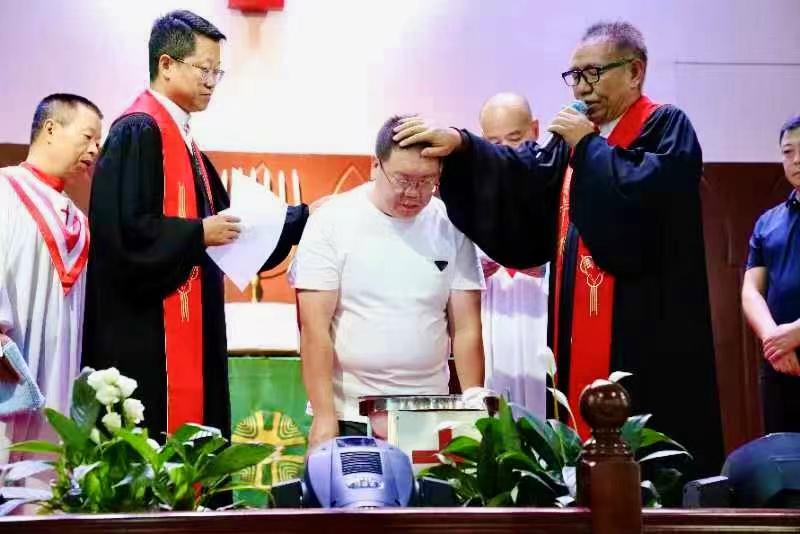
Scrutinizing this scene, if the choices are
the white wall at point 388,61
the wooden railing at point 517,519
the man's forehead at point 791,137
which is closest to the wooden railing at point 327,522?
the wooden railing at point 517,519

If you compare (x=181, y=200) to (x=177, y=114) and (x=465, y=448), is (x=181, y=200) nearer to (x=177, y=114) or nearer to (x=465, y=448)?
(x=177, y=114)

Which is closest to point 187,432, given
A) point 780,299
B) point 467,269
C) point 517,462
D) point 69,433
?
point 69,433

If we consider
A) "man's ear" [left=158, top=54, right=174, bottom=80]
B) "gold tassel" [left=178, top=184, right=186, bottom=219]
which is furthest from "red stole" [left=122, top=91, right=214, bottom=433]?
"man's ear" [left=158, top=54, right=174, bottom=80]

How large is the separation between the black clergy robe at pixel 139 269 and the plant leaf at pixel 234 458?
4.63ft

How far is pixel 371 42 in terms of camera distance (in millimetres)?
6566

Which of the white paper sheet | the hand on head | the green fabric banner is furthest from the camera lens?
the green fabric banner

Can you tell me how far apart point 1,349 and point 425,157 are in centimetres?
145

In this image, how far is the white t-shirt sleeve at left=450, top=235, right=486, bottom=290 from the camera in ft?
12.2

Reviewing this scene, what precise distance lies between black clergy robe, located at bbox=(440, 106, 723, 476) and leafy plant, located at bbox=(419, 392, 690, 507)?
1004 mm

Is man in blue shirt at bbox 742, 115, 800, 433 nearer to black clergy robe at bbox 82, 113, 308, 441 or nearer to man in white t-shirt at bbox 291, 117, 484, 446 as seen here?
man in white t-shirt at bbox 291, 117, 484, 446

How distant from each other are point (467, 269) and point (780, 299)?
1601 mm

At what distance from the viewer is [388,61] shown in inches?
258

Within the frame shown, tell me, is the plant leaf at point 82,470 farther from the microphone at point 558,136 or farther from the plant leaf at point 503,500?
the microphone at point 558,136

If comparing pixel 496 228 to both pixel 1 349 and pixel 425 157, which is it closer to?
pixel 425 157
